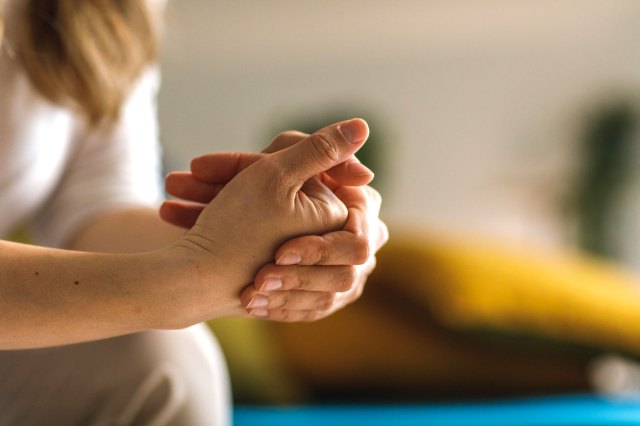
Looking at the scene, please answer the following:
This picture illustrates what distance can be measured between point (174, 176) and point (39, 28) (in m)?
0.22

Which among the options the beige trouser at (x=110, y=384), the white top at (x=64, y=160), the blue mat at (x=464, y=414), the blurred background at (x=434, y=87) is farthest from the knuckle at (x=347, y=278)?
the blurred background at (x=434, y=87)

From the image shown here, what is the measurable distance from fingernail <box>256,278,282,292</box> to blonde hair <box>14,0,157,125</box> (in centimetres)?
32

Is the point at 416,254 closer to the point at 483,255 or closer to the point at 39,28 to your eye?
the point at 483,255

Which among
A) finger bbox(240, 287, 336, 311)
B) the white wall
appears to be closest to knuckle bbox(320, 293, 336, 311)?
finger bbox(240, 287, 336, 311)

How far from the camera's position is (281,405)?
44.1 inches

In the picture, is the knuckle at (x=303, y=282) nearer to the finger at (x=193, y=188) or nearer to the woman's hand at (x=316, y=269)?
the woman's hand at (x=316, y=269)

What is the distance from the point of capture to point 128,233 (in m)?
0.72

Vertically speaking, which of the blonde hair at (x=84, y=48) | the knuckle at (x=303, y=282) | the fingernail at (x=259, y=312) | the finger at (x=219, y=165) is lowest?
the fingernail at (x=259, y=312)

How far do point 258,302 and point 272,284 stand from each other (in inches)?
0.9

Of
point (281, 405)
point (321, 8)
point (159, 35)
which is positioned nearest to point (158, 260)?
point (159, 35)

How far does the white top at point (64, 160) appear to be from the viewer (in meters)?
0.70

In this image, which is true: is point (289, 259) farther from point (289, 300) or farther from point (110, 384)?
point (110, 384)

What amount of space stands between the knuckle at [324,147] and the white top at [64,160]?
329 millimetres

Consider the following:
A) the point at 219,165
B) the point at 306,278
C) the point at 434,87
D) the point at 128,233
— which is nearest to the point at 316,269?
the point at 306,278
